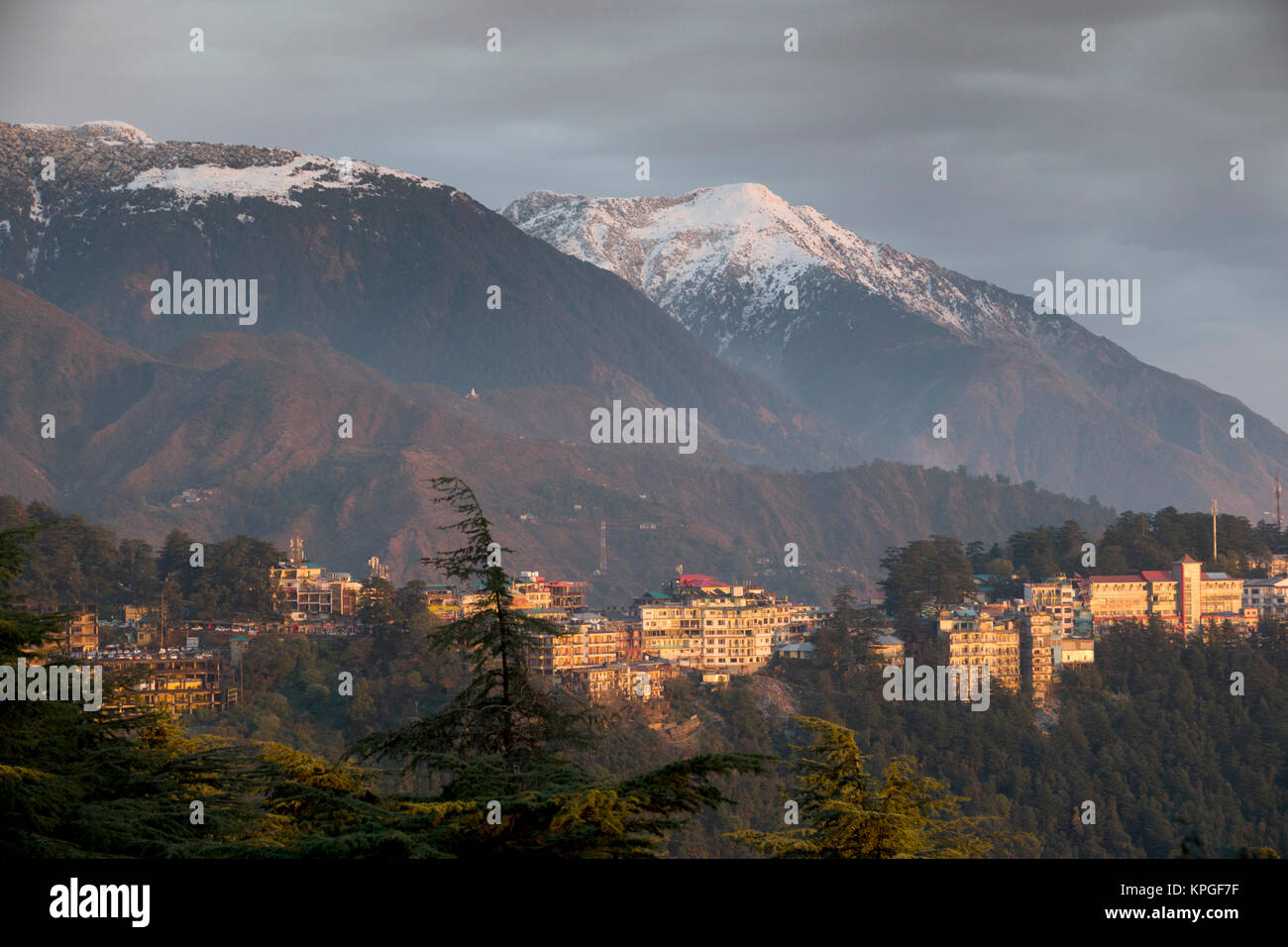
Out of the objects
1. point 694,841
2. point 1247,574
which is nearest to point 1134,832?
point 694,841

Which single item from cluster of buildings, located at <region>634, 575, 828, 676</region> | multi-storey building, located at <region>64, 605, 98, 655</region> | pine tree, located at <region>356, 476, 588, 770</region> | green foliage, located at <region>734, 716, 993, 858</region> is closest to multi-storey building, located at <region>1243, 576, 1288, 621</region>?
cluster of buildings, located at <region>634, 575, 828, 676</region>

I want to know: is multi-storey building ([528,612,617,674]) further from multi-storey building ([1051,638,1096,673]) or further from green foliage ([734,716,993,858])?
green foliage ([734,716,993,858])

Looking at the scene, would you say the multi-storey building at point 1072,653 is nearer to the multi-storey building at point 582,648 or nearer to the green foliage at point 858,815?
the multi-storey building at point 582,648

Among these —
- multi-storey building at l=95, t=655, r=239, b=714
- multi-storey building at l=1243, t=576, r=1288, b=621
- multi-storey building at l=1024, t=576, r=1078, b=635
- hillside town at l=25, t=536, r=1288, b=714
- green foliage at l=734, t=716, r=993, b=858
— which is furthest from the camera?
multi-storey building at l=1243, t=576, r=1288, b=621

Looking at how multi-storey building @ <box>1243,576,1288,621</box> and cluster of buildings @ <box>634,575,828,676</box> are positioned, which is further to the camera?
multi-storey building @ <box>1243,576,1288,621</box>

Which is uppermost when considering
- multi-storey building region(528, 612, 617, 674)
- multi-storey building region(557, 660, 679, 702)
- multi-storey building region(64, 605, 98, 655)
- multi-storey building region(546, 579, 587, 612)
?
multi-storey building region(546, 579, 587, 612)

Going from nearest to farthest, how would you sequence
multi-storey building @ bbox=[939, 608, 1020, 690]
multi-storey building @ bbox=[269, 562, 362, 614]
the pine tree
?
the pine tree < multi-storey building @ bbox=[939, 608, 1020, 690] < multi-storey building @ bbox=[269, 562, 362, 614]

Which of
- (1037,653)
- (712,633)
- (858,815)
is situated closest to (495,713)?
(858,815)
